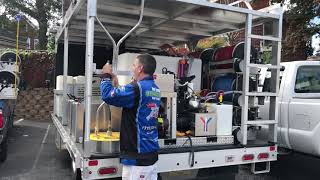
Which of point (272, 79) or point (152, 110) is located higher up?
point (272, 79)

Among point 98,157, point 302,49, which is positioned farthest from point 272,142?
point 302,49

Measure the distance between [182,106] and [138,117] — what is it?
1.29m

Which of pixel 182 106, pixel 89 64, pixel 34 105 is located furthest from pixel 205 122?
pixel 34 105

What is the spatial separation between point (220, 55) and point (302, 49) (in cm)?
808

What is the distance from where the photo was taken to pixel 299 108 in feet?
17.8

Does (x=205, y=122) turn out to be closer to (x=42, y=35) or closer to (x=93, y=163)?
(x=93, y=163)

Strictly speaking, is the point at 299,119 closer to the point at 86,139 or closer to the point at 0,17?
the point at 86,139

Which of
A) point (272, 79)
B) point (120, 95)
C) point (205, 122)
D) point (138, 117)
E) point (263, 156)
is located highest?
point (272, 79)

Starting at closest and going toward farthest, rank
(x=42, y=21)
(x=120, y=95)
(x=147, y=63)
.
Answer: (x=120, y=95) < (x=147, y=63) < (x=42, y=21)

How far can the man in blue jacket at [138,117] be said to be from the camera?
11.6 ft

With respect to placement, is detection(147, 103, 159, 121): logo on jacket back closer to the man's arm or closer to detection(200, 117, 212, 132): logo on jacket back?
the man's arm

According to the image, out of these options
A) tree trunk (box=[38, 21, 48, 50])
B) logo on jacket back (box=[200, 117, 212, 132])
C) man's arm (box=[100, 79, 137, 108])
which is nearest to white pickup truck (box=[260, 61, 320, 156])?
logo on jacket back (box=[200, 117, 212, 132])

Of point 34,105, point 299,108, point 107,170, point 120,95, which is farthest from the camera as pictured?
point 34,105

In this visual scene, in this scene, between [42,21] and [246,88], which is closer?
[246,88]
